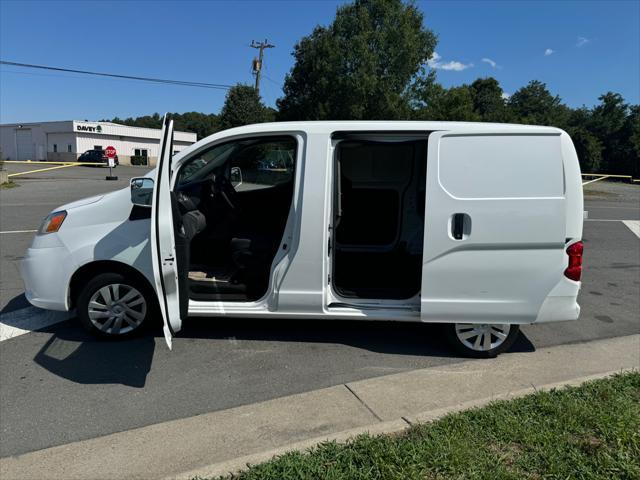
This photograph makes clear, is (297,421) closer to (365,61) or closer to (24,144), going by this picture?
(365,61)

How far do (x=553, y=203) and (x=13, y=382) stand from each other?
4.30 metres

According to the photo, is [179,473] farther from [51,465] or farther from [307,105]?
[307,105]

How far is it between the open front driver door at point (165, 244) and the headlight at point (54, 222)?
1390mm

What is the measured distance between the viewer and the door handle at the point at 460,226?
3.73m

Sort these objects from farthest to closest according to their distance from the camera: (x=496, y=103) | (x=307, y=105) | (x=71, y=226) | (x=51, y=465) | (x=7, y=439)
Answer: (x=496, y=103) → (x=307, y=105) → (x=71, y=226) → (x=7, y=439) → (x=51, y=465)

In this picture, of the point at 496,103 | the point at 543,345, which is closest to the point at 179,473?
the point at 543,345

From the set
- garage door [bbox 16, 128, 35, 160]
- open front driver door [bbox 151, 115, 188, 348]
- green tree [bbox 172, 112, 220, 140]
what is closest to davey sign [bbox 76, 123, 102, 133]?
garage door [bbox 16, 128, 35, 160]

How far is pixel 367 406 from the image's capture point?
332 centimetres

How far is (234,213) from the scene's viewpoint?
516 centimetres

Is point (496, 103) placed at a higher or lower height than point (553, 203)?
higher

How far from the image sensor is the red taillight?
3.77 m

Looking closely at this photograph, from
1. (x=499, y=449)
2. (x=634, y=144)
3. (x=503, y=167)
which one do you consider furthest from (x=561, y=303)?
(x=634, y=144)

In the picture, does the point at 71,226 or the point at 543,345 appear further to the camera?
the point at 543,345

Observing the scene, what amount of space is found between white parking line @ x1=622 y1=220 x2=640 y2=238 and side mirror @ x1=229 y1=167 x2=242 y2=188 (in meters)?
10.3
